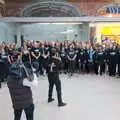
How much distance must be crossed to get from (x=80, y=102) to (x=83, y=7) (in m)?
12.0

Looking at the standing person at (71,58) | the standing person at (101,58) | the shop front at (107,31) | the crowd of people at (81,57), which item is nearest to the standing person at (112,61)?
the crowd of people at (81,57)

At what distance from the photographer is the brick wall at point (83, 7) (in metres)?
18.0

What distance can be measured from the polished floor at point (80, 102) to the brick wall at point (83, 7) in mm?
8143

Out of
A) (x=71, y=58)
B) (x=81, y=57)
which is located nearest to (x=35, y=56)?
(x=71, y=58)

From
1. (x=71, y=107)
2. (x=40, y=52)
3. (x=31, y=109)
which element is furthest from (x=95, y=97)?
(x=40, y=52)

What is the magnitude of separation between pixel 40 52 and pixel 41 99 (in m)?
4.36

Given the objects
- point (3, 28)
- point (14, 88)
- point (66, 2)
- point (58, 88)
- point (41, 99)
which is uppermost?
point (66, 2)

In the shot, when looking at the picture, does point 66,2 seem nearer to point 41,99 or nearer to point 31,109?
point 41,99

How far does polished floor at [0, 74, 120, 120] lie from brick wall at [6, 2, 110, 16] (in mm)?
8143

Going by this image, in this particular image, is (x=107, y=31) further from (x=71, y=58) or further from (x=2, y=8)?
(x=2, y=8)

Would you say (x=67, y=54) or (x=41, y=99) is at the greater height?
(x=67, y=54)

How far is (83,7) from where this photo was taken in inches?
737

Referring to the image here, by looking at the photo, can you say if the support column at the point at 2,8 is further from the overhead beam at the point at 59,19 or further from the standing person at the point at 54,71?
the standing person at the point at 54,71

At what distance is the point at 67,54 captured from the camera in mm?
12484
